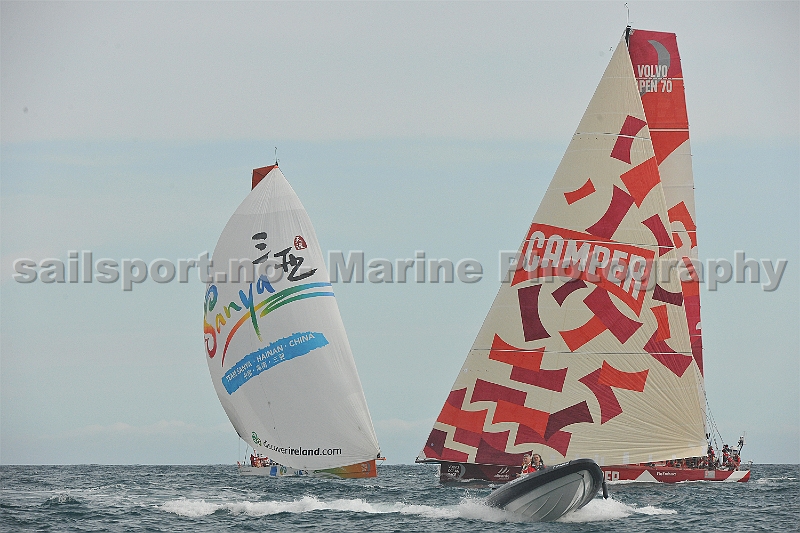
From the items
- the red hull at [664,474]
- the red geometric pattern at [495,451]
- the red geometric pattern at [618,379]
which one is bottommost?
the red hull at [664,474]

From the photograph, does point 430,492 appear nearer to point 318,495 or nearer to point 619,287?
point 318,495

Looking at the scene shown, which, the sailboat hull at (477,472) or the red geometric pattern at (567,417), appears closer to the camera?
the red geometric pattern at (567,417)

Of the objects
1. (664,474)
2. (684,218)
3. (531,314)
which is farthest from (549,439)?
(684,218)

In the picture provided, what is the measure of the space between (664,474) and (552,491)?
1217 cm

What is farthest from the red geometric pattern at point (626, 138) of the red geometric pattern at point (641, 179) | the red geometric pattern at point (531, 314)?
the red geometric pattern at point (531, 314)

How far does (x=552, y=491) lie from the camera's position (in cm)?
3209

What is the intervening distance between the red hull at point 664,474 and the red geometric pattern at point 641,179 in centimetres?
941

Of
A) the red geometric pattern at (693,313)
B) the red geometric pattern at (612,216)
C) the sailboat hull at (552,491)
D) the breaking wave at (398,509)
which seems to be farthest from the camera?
the red geometric pattern at (693,313)

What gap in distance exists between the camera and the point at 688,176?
4812 centimetres

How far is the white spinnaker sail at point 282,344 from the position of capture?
4262 centimetres

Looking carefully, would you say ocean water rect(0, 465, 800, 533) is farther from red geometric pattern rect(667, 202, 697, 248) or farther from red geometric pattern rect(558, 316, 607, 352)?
red geometric pattern rect(667, 202, 697, 248)

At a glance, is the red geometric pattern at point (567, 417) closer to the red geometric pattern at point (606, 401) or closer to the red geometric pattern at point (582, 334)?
the red geometric pattern at point (606, 401)

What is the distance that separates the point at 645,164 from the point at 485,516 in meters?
12.4

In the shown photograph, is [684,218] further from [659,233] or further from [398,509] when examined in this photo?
[398,509]
